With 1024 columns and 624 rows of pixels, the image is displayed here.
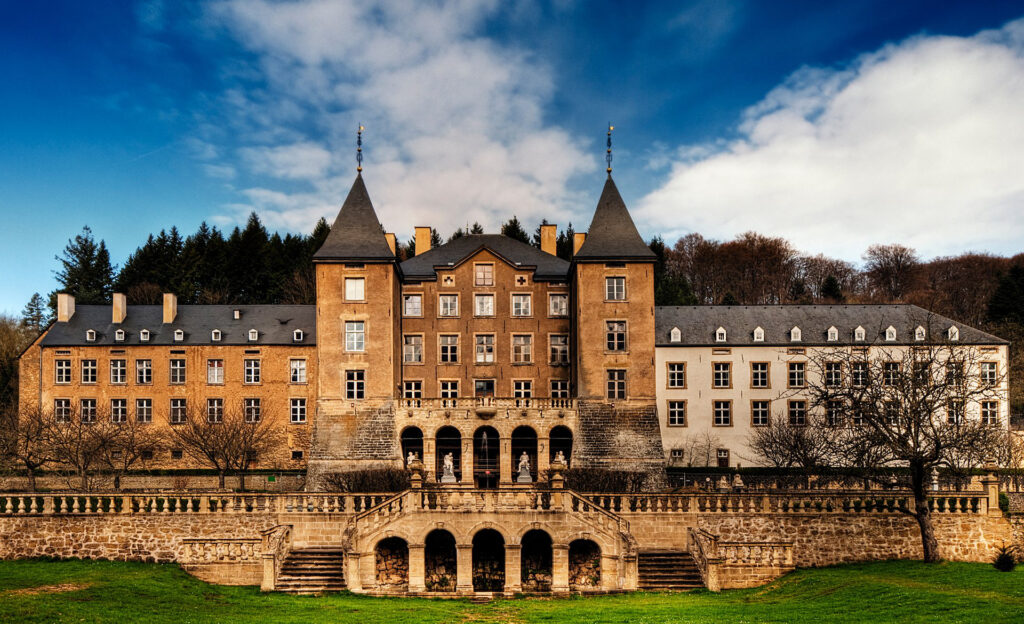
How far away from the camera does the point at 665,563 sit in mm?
26859

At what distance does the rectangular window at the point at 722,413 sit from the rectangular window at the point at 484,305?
14.7 metres

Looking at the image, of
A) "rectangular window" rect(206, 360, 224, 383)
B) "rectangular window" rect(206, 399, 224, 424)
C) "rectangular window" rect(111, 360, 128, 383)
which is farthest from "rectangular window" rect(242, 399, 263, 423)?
"rectangular window" rect(111, 360, 128, 383)

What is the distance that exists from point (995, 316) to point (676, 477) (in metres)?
37.3

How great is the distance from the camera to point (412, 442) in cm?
4191

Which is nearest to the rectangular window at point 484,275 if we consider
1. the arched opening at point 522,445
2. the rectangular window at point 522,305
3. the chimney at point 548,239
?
the rectangular window at point 522,305

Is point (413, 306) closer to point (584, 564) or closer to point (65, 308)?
point (584, 564)

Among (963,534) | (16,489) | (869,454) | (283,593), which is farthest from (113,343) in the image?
(963,534)

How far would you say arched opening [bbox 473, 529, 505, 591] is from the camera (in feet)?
88.9

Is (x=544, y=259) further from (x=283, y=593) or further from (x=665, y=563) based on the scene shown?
(x=283, y=593)

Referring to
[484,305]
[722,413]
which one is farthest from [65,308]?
[722,413]

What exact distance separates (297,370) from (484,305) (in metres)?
12.6

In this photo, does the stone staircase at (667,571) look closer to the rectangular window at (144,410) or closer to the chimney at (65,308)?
the rectangular window at (144,410)

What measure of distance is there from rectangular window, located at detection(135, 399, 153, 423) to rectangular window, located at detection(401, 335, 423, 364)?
53.9 feet

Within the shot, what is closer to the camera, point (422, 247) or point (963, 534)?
point (963, 534)
